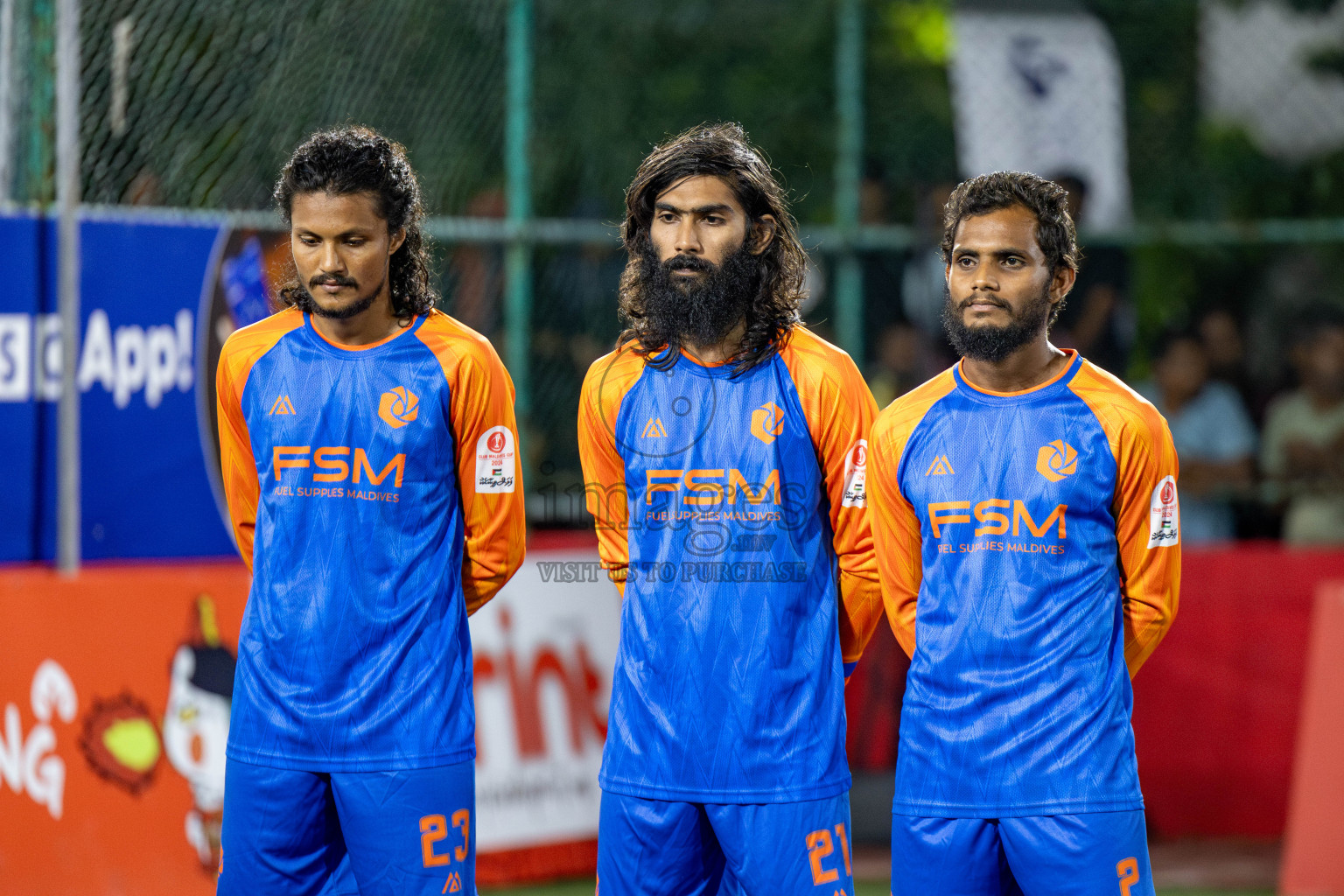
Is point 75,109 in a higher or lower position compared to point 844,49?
lower

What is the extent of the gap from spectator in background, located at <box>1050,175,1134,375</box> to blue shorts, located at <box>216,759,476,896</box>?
221 inches

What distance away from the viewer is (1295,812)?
689 centimetres

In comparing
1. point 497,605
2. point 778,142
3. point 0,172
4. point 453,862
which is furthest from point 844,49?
point 453,862

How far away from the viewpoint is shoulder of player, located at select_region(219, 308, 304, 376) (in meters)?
4.26

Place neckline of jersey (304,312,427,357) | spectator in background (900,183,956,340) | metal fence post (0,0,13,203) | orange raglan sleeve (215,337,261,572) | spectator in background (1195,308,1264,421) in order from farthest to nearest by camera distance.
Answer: spectator in background (1195,308,1264,421), spectator in background (900,183,956,340), metal fence post (0,0,13,203), orange raglan sleeve (215,337,261,572), neckline of jersey (304,312,427,357)

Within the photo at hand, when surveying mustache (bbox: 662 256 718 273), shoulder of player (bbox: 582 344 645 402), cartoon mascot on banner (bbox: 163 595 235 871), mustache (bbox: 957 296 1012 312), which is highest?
mustache (bbox: 662 256 718 273)

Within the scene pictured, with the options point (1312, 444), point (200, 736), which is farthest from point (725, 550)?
point (1312, 444)

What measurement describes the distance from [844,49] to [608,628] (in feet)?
11.7

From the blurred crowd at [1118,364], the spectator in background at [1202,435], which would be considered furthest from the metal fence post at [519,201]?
the spectator in background at [1202,435]

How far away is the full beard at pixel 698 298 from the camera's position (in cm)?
405

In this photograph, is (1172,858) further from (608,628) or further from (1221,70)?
(1221,70)

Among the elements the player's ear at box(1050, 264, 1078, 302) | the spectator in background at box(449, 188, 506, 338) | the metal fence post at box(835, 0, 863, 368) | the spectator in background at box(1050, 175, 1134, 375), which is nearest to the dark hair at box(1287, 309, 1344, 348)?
the spectator in background at box(1050, 175, 1134, 375)

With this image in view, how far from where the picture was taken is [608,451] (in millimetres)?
4203

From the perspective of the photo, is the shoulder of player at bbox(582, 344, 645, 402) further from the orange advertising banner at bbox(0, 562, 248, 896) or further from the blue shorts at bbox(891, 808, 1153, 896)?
the orange advertising banner at bbox(0, 562, 248, 896)
